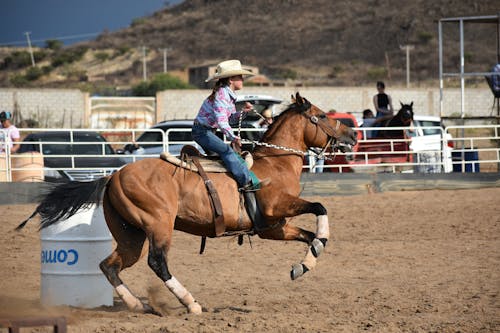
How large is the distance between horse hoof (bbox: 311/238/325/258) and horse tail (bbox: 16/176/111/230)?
208 centimetres

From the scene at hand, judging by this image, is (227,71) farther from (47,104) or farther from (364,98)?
(364,98)

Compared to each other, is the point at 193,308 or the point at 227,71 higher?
the point at 227,71

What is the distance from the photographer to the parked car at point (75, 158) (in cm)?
1624

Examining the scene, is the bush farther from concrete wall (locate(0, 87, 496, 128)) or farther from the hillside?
concrete wall (locate(0, 87, 496, 128))

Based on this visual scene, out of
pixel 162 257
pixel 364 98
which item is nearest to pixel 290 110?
pixel 162 257

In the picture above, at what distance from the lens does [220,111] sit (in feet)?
27.8

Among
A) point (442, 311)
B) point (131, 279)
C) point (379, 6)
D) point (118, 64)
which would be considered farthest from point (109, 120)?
point (379, 6)

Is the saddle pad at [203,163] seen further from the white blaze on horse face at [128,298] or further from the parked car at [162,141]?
the parked car at [162,141]

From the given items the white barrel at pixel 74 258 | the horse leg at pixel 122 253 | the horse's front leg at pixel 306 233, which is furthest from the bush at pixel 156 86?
the horse leg at pixel 122 253

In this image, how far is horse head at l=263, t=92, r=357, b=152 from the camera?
9086 mm

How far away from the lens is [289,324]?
7359mm

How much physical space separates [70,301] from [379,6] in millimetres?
76732

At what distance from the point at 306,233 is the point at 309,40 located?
70093mm

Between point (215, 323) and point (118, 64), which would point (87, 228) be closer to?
point (215, 323)
